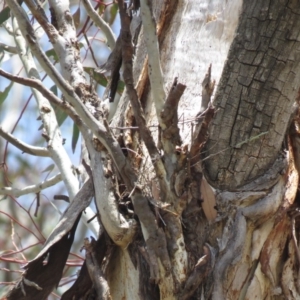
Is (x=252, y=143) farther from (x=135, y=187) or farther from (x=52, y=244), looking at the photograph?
(x=52, y=244)

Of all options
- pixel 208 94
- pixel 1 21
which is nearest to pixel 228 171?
pixel 208 94

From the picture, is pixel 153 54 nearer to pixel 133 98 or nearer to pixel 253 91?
pixel 133 98

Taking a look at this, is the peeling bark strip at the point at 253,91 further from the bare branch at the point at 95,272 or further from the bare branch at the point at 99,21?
the bare branch at the point at 99,21

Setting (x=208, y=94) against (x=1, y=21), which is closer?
(x=208, y=94)

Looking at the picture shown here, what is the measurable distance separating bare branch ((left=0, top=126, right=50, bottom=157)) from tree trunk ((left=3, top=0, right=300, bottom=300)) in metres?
0.62

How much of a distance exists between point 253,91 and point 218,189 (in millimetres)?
174

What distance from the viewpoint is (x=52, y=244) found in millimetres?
1024

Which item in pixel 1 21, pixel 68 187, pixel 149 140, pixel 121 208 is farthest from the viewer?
pixel 1 21

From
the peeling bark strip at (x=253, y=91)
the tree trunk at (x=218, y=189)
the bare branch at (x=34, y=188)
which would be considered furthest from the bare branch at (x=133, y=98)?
the bare branch at (x=34, y=188)

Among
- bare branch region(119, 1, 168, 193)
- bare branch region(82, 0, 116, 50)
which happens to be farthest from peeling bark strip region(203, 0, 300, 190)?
bare branch region(82, 0, 116, 50)

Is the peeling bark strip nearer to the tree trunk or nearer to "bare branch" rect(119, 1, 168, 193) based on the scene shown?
the tree trunk

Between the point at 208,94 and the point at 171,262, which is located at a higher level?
the point at 208,94

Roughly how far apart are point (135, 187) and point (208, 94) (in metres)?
0.18

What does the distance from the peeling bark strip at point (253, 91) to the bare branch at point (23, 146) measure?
2.53ft
